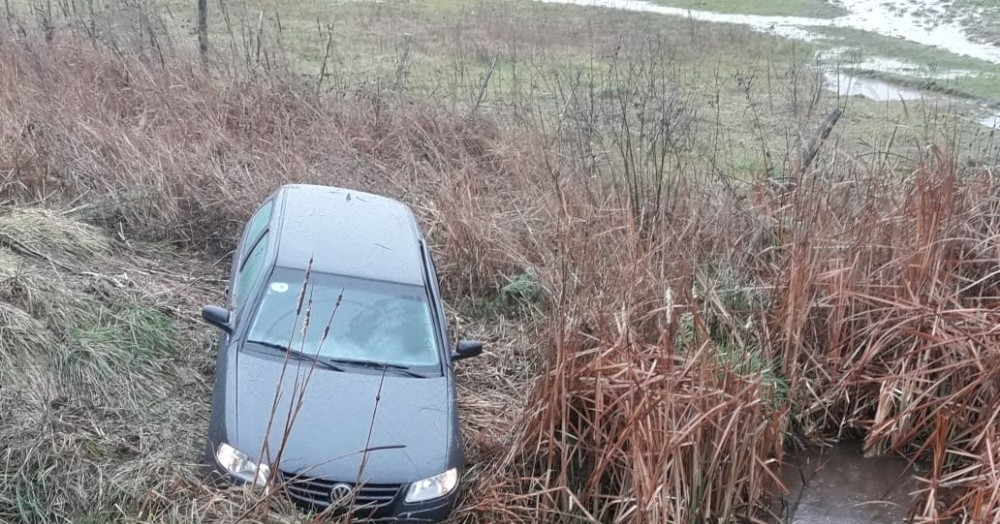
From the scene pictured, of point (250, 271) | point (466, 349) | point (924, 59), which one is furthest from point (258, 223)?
point (924, 59)

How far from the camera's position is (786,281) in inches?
261

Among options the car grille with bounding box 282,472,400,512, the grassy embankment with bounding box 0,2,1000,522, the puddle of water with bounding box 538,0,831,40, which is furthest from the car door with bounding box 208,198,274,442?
the puddle of water with bounding box 538,0,831,40

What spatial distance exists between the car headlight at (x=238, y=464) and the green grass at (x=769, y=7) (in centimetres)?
2169

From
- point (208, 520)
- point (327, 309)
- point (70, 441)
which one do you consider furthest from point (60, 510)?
point (327, 309)

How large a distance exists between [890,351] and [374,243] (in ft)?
12.8

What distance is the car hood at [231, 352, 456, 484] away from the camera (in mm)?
4664

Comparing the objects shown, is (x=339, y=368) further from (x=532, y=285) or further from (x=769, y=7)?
(x=769, y=7)

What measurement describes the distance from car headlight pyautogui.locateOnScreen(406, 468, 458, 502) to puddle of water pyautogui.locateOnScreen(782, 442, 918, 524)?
88.1 inches

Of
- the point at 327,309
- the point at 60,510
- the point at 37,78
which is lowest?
the point at 60,510

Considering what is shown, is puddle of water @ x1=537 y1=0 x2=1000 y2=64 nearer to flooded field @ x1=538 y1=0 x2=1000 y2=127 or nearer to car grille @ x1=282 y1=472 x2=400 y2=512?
flooded field @ x1=538 y1=0 x2=1000 y2=127

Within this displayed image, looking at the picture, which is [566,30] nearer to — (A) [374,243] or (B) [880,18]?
(B) [880,18]

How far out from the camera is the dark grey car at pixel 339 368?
4645 millimetres

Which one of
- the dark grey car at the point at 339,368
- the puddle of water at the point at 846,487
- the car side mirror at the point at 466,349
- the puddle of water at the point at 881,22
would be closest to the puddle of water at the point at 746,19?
the puddle of water at the point at 881,22

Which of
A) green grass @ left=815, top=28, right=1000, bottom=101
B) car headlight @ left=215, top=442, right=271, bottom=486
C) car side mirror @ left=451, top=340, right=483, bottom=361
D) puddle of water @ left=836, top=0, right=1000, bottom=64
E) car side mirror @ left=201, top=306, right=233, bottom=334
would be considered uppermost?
puddle of water @ left=836, top=0, right=1000, bottom=64
